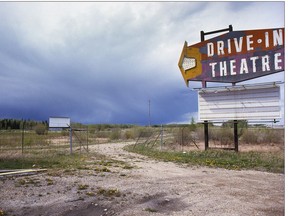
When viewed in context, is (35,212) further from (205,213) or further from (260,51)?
(260,51)

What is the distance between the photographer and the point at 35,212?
5211mm

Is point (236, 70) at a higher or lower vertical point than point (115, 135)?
higher

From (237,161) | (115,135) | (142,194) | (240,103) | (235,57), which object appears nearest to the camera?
(142,194)

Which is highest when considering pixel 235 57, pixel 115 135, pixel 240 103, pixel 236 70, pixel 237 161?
pixel 235 57

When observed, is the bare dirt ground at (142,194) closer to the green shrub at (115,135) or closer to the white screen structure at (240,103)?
the white screen structure at (240,103)

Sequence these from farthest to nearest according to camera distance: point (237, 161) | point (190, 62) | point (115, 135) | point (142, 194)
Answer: point (115, 135), point (190, 62), point (237, 161), point (142, 194)

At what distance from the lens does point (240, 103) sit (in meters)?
14.9

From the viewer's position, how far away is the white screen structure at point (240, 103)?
14.1 metres

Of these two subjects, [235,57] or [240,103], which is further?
[235,57]

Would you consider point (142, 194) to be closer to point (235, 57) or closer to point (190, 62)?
point (235, 57)

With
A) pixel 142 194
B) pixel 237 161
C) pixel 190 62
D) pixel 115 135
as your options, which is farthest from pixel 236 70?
pixel 115 135

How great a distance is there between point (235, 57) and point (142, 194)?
1111 centimetres

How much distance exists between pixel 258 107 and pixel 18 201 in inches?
481

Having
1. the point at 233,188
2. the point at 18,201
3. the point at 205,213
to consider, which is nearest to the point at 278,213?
the point at 205,213
